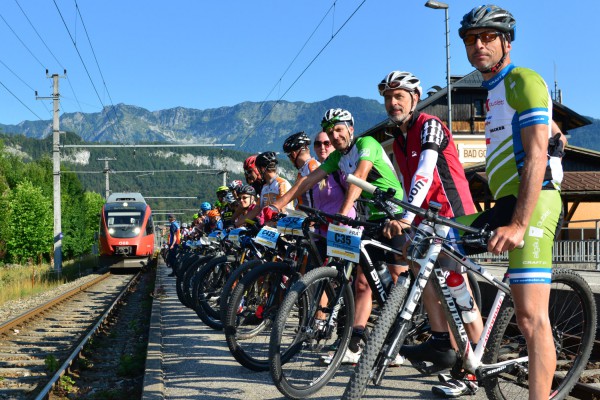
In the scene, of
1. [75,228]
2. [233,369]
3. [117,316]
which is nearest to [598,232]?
[117,316]

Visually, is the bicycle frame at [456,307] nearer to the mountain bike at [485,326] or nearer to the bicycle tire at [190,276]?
the mountain bike at [485,326]

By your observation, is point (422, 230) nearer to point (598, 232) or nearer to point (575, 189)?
point (598, 232)

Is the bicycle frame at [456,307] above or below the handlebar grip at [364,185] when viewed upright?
below

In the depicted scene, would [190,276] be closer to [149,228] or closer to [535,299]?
[535,299]

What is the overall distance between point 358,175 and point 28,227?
6297 cm

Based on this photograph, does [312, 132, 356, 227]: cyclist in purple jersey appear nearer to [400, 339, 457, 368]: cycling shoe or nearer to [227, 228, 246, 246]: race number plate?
[227, 228, 246, 246]: race number plate

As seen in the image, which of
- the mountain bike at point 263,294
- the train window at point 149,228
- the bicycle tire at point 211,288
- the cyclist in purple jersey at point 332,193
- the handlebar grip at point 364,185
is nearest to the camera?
the handlebar grip at point 364,185

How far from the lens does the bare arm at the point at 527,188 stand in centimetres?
334

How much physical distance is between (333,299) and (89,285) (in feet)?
66.2

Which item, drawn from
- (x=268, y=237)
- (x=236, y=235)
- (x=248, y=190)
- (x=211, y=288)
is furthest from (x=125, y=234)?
(x=268, y=237)

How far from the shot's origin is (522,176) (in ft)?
11.3

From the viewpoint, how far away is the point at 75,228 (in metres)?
90.3

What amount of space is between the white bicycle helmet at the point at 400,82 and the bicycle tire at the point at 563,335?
5.21 ft

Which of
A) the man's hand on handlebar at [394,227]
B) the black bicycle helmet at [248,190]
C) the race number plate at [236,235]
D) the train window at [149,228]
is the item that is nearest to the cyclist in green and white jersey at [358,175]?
the man's hand on handlebar at [394,227]
